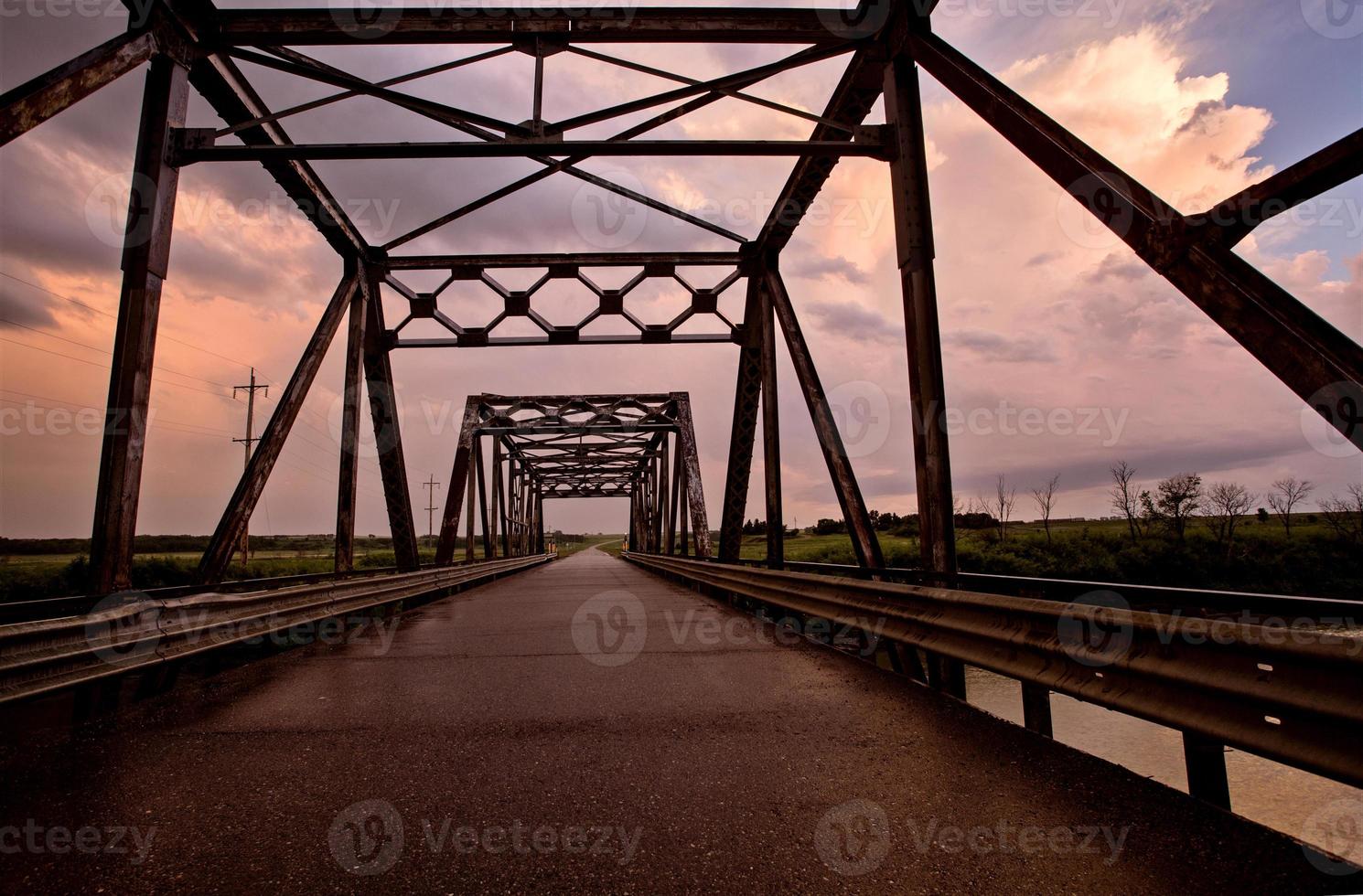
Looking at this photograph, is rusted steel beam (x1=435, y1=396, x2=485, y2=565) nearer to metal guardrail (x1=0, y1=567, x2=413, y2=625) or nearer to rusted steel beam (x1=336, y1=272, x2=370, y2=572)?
rusted steel beam (x1=336, y1=272, x2=370, y2=572)

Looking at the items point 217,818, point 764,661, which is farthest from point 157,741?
point 764,661

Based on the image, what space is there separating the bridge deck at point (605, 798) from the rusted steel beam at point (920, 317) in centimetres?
156

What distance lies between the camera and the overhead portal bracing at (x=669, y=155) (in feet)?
10.6

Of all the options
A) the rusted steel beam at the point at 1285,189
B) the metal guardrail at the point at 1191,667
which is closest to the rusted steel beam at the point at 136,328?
the metal guardrail at the point at 1191,667

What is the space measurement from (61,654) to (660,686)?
10.6 feet

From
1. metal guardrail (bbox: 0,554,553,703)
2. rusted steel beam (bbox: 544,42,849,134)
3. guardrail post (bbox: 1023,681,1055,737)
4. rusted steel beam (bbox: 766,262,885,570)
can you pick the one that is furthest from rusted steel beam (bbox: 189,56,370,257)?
guardrail post (bbox: 1023,681,1055,737)

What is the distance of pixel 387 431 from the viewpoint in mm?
11891

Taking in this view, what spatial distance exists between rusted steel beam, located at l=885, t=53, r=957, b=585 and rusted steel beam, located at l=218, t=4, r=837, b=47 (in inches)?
55.5

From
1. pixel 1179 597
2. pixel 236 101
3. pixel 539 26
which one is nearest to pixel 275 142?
pixel 236 101

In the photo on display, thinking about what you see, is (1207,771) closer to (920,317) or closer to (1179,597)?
(1179,597)

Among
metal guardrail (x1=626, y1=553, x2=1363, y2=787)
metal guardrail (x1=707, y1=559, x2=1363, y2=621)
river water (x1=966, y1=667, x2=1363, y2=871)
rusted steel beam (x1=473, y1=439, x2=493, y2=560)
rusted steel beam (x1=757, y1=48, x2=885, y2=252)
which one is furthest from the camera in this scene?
rusted steel beam (x1=473, y1=439, x2=493, y2=560)

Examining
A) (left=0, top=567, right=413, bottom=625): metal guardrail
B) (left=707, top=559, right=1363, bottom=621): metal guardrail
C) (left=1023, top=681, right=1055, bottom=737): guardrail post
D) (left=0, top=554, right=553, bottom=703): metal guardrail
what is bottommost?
(left=1023, top=681, right=1055, bottom=737): guardrail post

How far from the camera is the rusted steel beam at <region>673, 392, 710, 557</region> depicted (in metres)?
19.2

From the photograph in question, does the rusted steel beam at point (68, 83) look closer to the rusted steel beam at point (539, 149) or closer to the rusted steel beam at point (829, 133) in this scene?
the rusted steel beam at point (539, 149)
